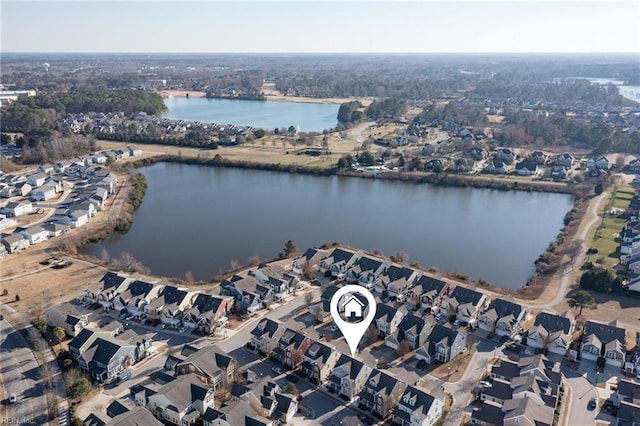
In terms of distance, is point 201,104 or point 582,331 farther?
point 201,104

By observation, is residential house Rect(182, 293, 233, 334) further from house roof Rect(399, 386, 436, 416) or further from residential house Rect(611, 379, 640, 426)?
residential house Rect(611, 379, 640, 426)

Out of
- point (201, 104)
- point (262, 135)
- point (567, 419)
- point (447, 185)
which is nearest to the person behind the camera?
point (567, 419)

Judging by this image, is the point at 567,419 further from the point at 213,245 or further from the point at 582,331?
the point at 213,245

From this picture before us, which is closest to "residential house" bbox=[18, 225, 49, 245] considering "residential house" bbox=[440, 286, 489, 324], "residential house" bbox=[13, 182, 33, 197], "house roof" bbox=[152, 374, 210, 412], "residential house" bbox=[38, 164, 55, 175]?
"residential house" bbox=[13, 182, 33, 197]

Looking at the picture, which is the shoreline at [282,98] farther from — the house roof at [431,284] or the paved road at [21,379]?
the paved road at [21,379]

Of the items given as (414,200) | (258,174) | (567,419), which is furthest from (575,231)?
(258,174)
